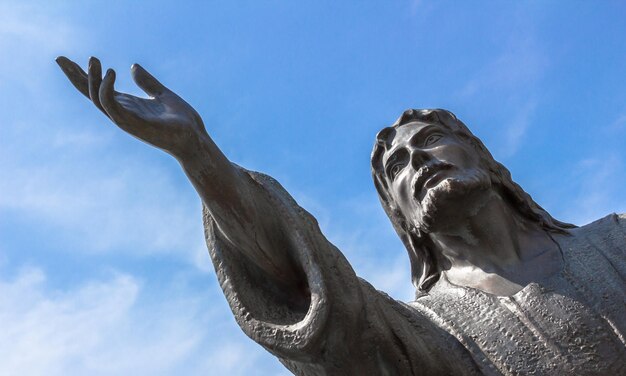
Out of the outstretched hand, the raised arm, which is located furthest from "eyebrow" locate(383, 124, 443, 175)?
the outstretched hand

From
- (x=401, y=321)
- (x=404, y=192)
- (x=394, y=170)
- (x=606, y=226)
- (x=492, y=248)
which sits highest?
(x=394, y=170)

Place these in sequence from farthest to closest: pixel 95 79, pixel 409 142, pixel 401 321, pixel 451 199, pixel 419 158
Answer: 1. pixel 409 142
2. pixel 419 158
3. pixel 451 199
4. pixel 401 321
5. pixel 95 79

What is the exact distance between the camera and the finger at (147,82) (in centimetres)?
503

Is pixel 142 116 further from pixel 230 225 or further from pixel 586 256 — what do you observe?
pixel 586 256

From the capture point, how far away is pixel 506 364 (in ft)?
16.8

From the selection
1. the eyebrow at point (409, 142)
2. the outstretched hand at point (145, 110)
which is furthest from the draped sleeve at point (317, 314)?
the eyebrow at point (409, 142)

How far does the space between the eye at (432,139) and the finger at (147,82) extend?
1.84 metres

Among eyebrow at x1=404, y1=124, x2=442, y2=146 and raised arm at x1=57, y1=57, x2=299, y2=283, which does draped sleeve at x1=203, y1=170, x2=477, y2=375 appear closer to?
raised arm at x1=57, y1=57, x2=299, y2=283

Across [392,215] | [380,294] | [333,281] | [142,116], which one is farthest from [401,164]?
[142,116]

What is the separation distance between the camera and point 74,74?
197 inches

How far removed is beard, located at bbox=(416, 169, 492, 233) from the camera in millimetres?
5758

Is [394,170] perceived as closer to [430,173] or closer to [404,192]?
[404,192]

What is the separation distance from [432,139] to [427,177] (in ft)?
1.28

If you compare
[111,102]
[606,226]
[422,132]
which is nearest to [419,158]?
[422,132]
